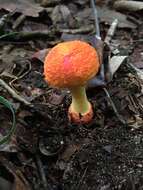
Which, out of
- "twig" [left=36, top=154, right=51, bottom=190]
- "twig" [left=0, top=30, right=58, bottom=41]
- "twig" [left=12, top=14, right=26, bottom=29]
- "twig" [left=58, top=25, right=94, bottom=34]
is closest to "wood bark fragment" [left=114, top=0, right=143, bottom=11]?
"twig" [left=58, top=25, right=94, bottom=34]

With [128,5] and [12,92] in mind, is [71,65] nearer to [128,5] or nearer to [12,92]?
[12,92]

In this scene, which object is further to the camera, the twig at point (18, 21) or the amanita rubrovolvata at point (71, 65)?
the twig at point (18, 21)

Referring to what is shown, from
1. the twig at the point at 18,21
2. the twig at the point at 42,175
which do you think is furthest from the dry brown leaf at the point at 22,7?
the twig at the point at 42,175

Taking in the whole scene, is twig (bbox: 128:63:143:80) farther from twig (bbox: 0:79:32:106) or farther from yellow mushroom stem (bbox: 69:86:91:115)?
twig (bbox: 0:79:32:106)

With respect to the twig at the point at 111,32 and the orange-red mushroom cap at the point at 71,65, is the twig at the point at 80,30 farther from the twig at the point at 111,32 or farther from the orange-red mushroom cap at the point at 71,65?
the orange-red mushroom cap at the point at 71,65

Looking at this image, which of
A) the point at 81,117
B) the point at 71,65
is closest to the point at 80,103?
the point at 81,117

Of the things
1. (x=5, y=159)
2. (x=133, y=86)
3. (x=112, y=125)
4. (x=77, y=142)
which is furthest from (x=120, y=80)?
(x=5, y=159)
